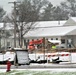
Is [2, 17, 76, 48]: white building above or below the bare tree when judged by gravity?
below

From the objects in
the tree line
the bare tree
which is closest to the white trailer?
the tree line

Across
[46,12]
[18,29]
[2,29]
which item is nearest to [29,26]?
[18,29]

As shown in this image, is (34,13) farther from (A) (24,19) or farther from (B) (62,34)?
(B) (62,34)

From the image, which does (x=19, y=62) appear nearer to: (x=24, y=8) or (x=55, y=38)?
(x=55, y=38)

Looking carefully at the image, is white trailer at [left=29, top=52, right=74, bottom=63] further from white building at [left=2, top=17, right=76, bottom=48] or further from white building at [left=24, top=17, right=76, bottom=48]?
white building at [left=2, top=17, right=76, bottom=48]

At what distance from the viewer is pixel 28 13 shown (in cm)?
8144

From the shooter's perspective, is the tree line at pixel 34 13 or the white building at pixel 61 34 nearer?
the white building at pixel 61 34

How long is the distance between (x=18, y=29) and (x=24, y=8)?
486 cm

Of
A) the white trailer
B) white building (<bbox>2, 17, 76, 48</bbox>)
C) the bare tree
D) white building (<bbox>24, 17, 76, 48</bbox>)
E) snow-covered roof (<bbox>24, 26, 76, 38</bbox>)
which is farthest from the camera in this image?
the bare tree

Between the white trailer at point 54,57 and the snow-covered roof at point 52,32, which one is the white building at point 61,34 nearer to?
the snow-covered roof at point 52,32

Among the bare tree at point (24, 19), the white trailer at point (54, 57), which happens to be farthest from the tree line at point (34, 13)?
the white trailer at point (54, 57)

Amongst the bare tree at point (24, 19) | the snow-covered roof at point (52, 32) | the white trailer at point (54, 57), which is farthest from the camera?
the bare tree at point (24, 19)

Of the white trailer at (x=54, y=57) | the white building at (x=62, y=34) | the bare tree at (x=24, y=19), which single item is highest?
the bare tree at (x=24, y=19)

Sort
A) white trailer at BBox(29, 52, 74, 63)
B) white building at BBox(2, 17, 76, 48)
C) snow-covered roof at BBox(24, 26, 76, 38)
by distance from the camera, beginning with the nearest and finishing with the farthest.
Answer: white trailer at BBox(29, 52, 74, 63) < white building at BBox(2, 17, 76, 48) < snow-covered roof at BBox(24, 26, 76, 38)
